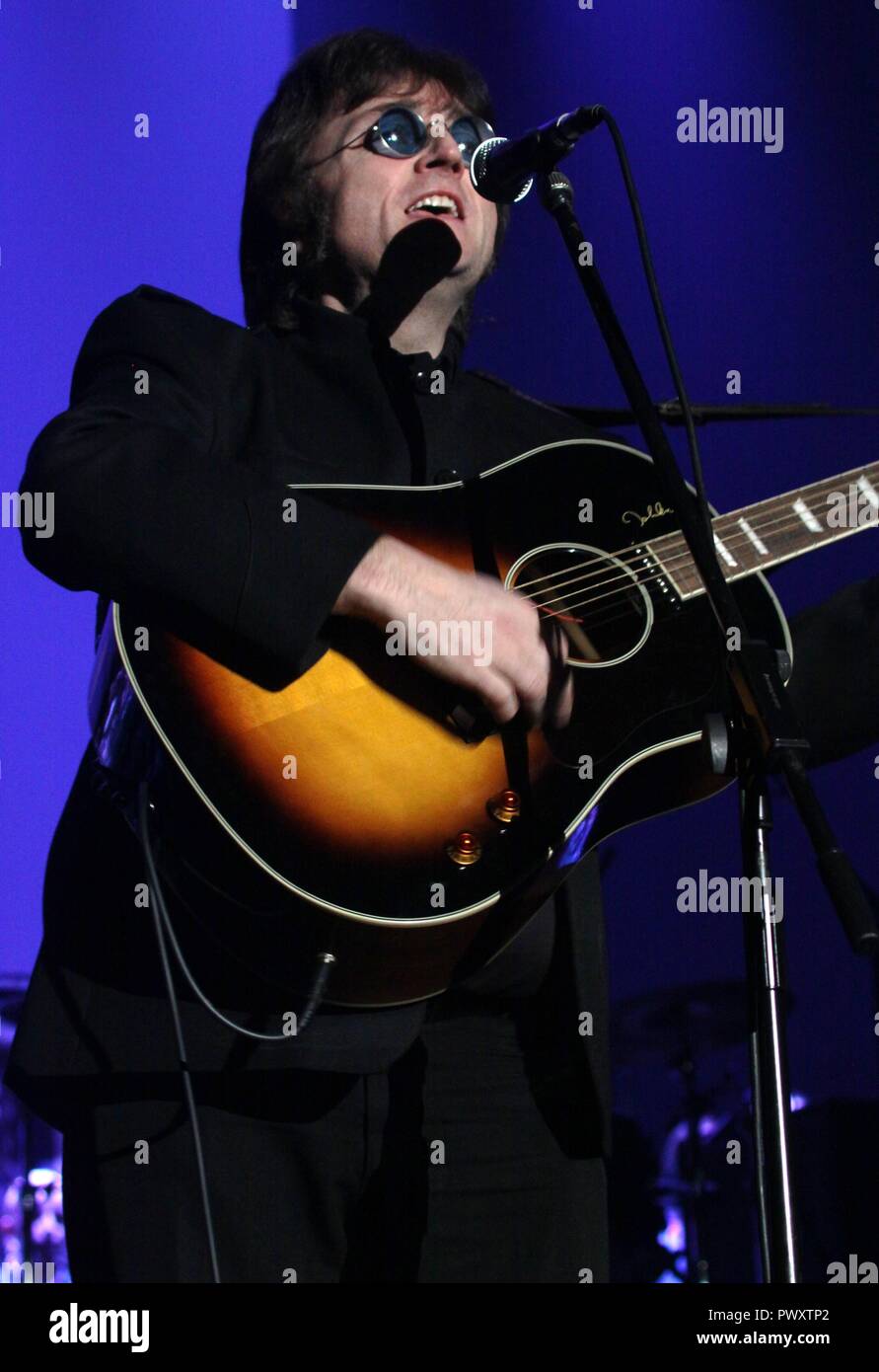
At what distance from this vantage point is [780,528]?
1916mm

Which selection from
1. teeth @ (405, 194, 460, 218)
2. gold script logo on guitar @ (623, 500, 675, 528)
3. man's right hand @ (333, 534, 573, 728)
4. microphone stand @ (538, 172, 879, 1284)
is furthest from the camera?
teeth @ (405, 194, 460, 218)

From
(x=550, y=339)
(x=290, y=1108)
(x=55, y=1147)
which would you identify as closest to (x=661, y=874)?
(x=550, y=339)

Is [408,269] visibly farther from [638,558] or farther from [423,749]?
[423,749]

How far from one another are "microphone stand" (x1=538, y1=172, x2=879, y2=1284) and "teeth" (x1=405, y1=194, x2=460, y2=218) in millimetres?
732

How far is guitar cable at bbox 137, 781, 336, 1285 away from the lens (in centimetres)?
145

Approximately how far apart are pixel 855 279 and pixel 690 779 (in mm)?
1842

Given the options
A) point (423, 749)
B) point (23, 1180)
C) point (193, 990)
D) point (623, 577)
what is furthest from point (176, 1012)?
point (23, 1180)

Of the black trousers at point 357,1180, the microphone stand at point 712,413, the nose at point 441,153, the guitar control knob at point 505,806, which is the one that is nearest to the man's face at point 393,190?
the nose at point 441,153

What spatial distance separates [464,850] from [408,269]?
0.93m

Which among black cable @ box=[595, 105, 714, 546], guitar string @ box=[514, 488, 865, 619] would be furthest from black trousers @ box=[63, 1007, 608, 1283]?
black cable @ box=[595, 105, 714, 546]

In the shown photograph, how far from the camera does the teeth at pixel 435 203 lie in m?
2.04

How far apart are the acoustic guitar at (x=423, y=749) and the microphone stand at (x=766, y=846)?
0.06 metres

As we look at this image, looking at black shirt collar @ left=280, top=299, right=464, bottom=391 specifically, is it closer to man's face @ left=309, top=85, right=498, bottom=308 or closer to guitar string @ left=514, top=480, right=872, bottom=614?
man's face @ left=309, top=85, right=498, bottom=308

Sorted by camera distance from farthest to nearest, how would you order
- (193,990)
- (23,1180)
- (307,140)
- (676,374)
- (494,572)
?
(23,1180), (307,140), (494,572), (193,990), (676,374)
